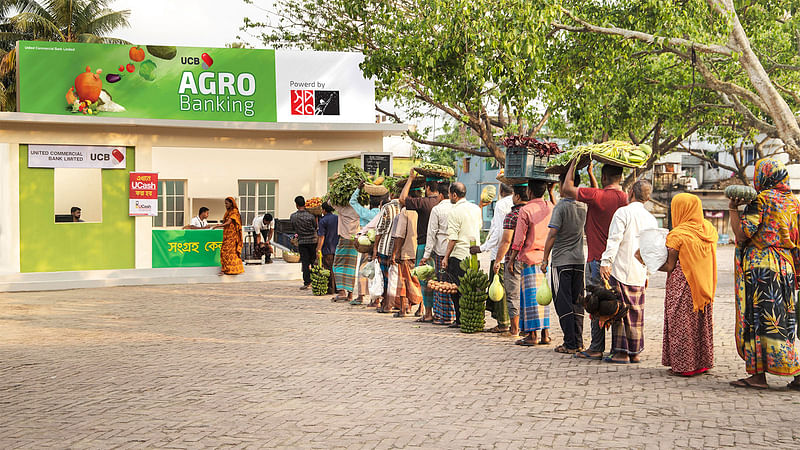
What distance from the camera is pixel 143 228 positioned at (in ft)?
53.8

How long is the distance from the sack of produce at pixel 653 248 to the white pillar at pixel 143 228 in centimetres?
1169

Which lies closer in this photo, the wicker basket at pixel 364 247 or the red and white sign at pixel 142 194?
the wicker basket at pixel 364 247

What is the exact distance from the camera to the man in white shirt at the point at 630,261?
24.2 ft

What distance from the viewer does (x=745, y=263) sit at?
6430mm

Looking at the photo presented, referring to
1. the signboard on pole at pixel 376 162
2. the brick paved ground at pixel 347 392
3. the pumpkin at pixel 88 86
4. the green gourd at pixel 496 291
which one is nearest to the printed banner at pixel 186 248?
the pumpkin at pixel 88 86

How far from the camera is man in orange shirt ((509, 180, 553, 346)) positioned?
28.3 ft

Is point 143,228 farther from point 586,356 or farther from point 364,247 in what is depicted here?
point 586,356

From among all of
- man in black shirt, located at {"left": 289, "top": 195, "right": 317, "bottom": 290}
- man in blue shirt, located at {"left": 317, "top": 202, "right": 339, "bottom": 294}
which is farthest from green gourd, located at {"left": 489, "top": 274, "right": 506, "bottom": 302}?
man in black shirt, located at {"left": 289, "top": 195, "right": 317, "bottom": 290}

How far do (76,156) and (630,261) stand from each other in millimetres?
11998

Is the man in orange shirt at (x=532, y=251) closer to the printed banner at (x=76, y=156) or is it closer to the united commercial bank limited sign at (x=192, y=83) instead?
the united commercial bank limited sign at (x=192, y=83)

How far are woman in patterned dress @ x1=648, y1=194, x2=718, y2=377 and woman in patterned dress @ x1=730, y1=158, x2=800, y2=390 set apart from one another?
39cm

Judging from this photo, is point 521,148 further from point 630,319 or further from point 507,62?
point 507,62

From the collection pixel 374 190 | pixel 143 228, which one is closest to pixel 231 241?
pixel 143 228

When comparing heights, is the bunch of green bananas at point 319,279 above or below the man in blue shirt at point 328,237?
below
